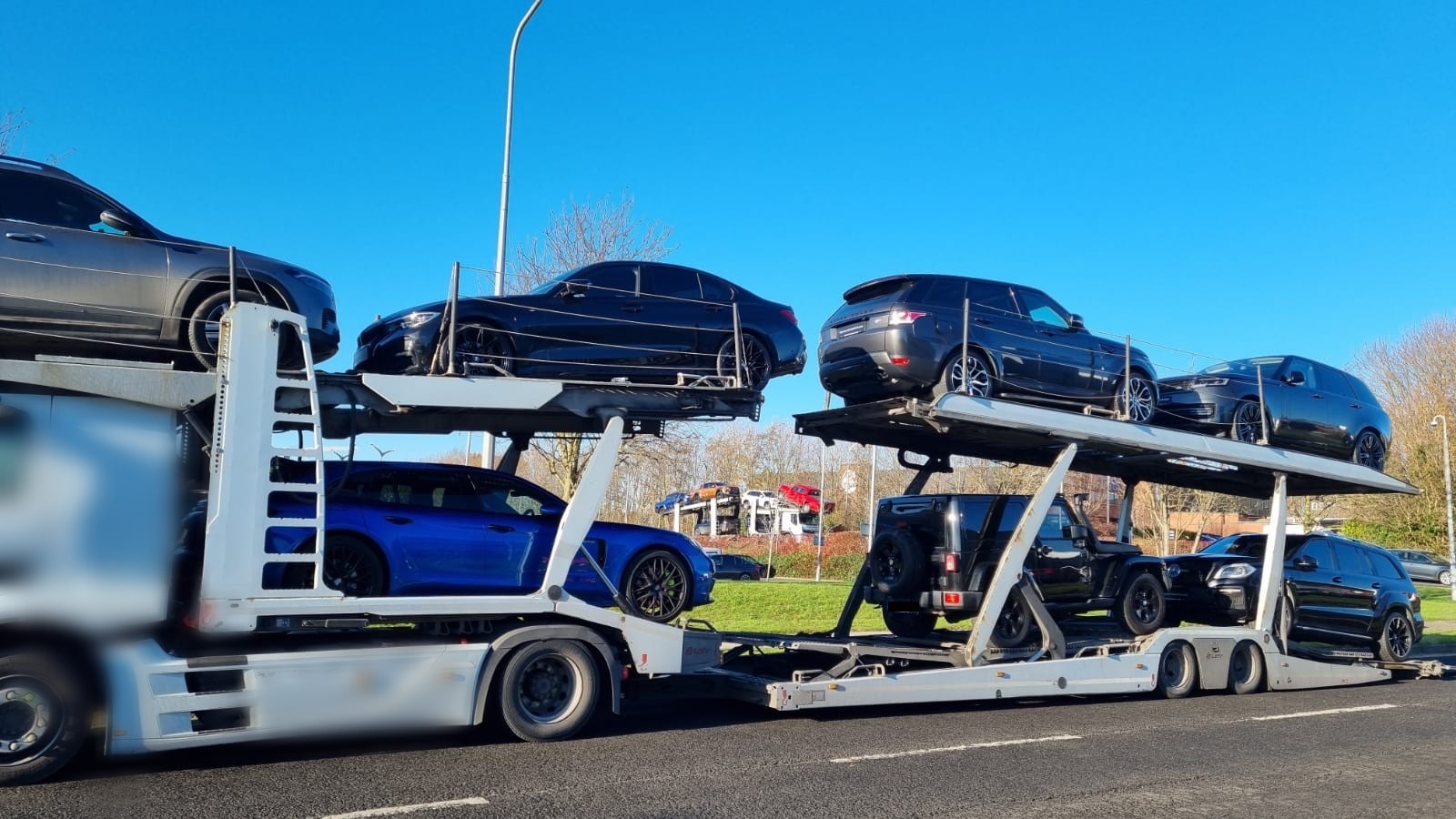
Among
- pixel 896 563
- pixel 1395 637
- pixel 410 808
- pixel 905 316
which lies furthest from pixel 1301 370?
pixel 410 808

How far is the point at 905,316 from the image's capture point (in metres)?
9.89

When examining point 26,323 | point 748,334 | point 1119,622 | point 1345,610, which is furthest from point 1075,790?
point 1345,610

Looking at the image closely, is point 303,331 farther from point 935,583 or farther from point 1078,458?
point 1078,458

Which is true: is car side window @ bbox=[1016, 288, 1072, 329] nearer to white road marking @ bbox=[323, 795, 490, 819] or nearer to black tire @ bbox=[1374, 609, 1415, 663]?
black tire @ bbox=[1374, 609, 1415, 663]

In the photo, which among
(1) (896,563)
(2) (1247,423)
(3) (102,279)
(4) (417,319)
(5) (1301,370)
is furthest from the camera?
(5) (1301,370)

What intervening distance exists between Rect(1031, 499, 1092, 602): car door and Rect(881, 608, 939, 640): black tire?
48.6 inches

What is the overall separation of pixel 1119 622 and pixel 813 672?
432 centimetres

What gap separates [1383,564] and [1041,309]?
6.44 meters

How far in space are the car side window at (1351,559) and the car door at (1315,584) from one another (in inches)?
5.9

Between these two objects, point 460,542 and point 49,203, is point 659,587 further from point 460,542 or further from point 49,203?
point 49,203

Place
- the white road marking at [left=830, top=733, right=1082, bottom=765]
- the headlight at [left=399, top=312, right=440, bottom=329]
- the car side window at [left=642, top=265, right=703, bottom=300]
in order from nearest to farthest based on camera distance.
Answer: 1. the white road marking at [left=830, top=733, right=1082, bottom=765]
2. the headlight at [left=399, top=312, right=440, bottom=329]
3. the car side window at [left=642, top=265, right=703, bottom=300]

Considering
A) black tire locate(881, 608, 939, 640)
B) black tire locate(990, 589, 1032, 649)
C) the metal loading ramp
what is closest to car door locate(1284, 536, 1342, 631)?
the metal loading ramp

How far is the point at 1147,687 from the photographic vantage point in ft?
34.6

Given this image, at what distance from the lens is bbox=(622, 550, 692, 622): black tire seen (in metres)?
8.95
